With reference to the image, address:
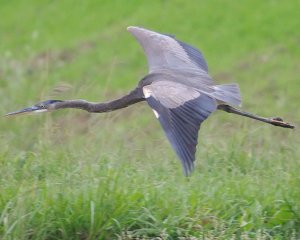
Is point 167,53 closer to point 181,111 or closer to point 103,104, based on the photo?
point 103,104

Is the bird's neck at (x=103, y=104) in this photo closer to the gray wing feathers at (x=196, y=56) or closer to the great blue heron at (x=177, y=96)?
the great blue heron at (x=177, y=96)

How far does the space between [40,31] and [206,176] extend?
35.3 feet

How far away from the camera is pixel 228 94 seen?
6.20m

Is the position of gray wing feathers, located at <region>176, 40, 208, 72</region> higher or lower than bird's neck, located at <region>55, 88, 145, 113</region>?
higher

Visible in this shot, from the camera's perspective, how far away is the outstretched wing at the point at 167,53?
6980mm

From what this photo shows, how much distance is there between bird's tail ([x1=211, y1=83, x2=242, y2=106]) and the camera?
608 centimetres

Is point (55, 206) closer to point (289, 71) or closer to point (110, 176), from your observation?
point (110, 176)

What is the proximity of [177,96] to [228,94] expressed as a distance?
2.04 ft

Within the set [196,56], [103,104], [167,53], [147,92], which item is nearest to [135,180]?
[147,92]

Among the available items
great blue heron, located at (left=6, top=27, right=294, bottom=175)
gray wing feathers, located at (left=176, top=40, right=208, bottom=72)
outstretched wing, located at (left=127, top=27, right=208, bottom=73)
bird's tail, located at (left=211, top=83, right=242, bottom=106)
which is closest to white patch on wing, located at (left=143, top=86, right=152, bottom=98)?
great blue heron, located at (left=6, top=27, right=294, bottom=175)

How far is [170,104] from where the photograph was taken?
5.57 meters

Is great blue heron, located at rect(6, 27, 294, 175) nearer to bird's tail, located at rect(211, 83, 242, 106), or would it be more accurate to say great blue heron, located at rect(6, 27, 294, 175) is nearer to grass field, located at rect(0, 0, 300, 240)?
bird's tail, located at rect(211, 83, 242, 106)

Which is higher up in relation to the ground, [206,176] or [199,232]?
[206,176]

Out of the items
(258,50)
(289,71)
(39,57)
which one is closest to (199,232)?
(289,71)
